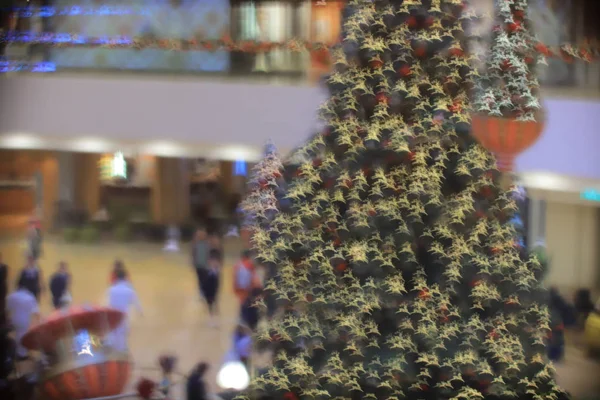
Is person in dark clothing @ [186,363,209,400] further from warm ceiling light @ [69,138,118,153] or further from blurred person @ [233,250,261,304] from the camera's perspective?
warm ceiling light @ [69,138,118,153]

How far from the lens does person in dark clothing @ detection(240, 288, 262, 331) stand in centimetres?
581

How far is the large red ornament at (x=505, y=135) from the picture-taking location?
17.6 feet

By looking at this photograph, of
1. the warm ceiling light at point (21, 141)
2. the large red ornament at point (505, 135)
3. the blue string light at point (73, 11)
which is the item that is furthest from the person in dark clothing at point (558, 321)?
the warm ceiling light at point (21, 141)

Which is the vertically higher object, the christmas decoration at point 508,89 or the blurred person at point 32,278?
the christmas decoration at point 508,89

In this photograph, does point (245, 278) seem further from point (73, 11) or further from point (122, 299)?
point (73, 11)

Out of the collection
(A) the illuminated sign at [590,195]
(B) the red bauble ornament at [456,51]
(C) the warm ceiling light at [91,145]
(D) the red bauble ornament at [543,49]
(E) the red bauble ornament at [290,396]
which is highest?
(D) the red bauble ornament at [543,49]

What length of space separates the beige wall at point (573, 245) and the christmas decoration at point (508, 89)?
0.77 m

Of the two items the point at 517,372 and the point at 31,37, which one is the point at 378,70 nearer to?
the point at 517,372

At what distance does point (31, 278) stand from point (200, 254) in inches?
57.1

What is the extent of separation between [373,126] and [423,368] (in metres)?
1.70

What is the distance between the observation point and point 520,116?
220 inches

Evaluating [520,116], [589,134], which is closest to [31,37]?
[520,116]

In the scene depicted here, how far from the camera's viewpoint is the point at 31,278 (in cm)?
654

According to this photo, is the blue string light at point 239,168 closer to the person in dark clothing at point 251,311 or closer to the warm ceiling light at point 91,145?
the person in dark clothing at point 251,311
